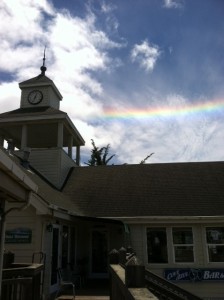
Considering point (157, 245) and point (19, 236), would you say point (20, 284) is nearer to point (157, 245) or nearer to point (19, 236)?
point (19, 236)

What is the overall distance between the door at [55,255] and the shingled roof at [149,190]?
2850 mm

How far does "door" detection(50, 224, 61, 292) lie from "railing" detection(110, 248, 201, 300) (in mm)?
5380

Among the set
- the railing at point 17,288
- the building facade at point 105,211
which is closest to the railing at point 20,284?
the railing at point 17,288

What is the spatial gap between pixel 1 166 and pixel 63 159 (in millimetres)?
14051

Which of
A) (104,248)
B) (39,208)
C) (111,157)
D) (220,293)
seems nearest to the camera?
(39,208)

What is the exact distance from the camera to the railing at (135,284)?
2929 millimetres

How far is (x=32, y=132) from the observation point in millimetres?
19156

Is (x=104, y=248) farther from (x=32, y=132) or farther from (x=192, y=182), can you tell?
(x=32, y=132)

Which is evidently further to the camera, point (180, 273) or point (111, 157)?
point (111, 157)

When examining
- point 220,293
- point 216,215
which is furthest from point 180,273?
point 216,215

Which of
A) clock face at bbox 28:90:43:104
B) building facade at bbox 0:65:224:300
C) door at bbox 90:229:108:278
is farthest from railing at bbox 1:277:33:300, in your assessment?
clock face at bbox 28:90:43:104

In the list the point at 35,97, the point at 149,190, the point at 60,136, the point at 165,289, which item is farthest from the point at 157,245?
the point at 35,97

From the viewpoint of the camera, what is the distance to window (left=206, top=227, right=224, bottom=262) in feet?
45.4

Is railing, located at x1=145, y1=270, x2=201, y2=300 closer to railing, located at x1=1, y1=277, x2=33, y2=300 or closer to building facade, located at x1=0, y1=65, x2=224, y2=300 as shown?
railing, located at x1=1, y1=277, x2=33, y2=300
